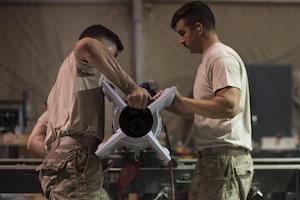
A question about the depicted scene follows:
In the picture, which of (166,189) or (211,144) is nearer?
(211,144)

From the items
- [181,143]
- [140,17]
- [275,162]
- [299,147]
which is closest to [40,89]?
[140,17]

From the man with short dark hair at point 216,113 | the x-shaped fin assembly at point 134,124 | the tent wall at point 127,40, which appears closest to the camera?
the x-shaped fin assembly at point 134,124

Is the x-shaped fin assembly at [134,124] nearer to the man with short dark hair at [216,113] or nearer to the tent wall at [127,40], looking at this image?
the man with short dark hair at [216,113]

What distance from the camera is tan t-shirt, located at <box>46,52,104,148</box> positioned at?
1.70 m

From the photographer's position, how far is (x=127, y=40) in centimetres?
500

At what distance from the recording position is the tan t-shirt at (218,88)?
6.01 feet

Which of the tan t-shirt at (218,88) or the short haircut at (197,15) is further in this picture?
the short haircut at (197,15)

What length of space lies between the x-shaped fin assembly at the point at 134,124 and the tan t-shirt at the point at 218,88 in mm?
339

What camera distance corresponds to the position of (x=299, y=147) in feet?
15.3

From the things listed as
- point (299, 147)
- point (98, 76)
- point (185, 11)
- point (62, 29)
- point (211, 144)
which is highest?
point (62, 29)

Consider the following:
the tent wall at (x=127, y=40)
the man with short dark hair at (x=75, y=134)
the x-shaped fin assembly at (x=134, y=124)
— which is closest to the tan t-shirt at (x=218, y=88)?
the x-shaped fin assembly at (x=134, y=124)

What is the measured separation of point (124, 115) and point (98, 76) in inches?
9.1

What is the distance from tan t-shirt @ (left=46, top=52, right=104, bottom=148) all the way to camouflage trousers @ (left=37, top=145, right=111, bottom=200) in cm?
8

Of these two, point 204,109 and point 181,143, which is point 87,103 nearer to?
point 204,109
